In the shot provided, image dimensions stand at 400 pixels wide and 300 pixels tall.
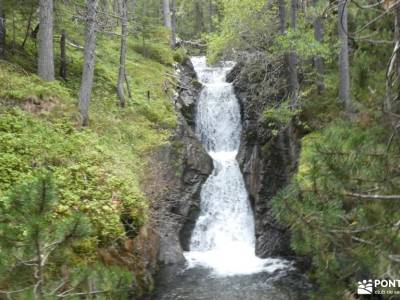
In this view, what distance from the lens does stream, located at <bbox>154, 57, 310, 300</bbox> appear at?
1211cm

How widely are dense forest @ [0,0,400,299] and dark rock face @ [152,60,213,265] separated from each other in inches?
14.8

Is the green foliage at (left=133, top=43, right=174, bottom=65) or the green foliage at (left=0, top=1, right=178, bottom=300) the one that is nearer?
the green foliage at (left=0, top=1, right=178, bottom=300)

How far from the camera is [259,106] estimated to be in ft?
60.6

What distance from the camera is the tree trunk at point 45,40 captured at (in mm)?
13164

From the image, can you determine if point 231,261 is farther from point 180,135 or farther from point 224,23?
point 224,23

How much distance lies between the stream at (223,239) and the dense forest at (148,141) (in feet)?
3.00

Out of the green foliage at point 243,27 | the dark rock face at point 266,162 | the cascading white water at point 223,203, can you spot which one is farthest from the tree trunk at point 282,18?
the cascading white water at point 223,203

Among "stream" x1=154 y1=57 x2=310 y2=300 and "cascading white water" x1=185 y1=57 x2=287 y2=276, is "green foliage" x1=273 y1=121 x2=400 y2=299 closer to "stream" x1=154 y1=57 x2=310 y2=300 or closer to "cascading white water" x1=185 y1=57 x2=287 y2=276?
"stream" x1=154 y1=57 x2=310 y2=300

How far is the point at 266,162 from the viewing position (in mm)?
16844

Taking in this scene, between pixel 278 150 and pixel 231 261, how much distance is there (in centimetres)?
480

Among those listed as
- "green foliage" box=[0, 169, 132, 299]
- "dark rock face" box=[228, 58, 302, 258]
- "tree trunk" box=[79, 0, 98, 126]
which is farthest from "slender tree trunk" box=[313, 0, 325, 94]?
"green foliage" box=[0, 169, 132, 299]

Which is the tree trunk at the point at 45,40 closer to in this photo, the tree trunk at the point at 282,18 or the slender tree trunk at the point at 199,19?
the tree trunk at the point at 282,18

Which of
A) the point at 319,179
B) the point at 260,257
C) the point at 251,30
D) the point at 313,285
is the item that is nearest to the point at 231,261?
the point at 260,257

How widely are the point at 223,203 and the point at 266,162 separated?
8.33 feet
